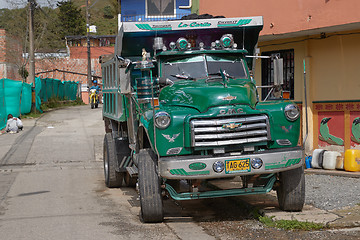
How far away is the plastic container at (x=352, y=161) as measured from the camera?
1110 centimetres

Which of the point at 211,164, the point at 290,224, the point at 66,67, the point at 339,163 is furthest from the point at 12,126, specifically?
the point at 66,67

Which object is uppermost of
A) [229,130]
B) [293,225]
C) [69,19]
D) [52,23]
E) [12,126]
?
[69,19]

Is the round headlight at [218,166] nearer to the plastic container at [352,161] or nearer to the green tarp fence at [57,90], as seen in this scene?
the plastic container at [352,161]

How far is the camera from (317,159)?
11875 millimetres

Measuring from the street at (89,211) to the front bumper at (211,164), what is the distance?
2.56 ft

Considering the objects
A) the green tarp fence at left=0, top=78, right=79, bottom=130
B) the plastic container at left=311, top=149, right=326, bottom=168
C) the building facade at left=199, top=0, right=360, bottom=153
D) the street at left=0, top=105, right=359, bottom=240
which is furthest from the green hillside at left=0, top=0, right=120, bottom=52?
the plastic container at left=311, top=149, right=326, bottom=168

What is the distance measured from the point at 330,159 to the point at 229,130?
543cm

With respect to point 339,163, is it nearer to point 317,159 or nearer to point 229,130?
point 317,159

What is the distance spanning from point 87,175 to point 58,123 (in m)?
11.7

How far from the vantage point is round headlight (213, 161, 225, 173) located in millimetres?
6836

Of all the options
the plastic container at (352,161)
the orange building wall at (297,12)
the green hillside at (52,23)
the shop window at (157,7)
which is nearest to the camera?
the plastic container at (352,161)

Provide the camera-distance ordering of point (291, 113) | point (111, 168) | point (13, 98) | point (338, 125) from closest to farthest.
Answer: point (291, 113) < point (111, 168) < point (338, 125) < point (13, 98)

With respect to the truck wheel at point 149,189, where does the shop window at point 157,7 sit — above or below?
above

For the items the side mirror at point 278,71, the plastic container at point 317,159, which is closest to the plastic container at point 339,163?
the plastic container at point 317,159
